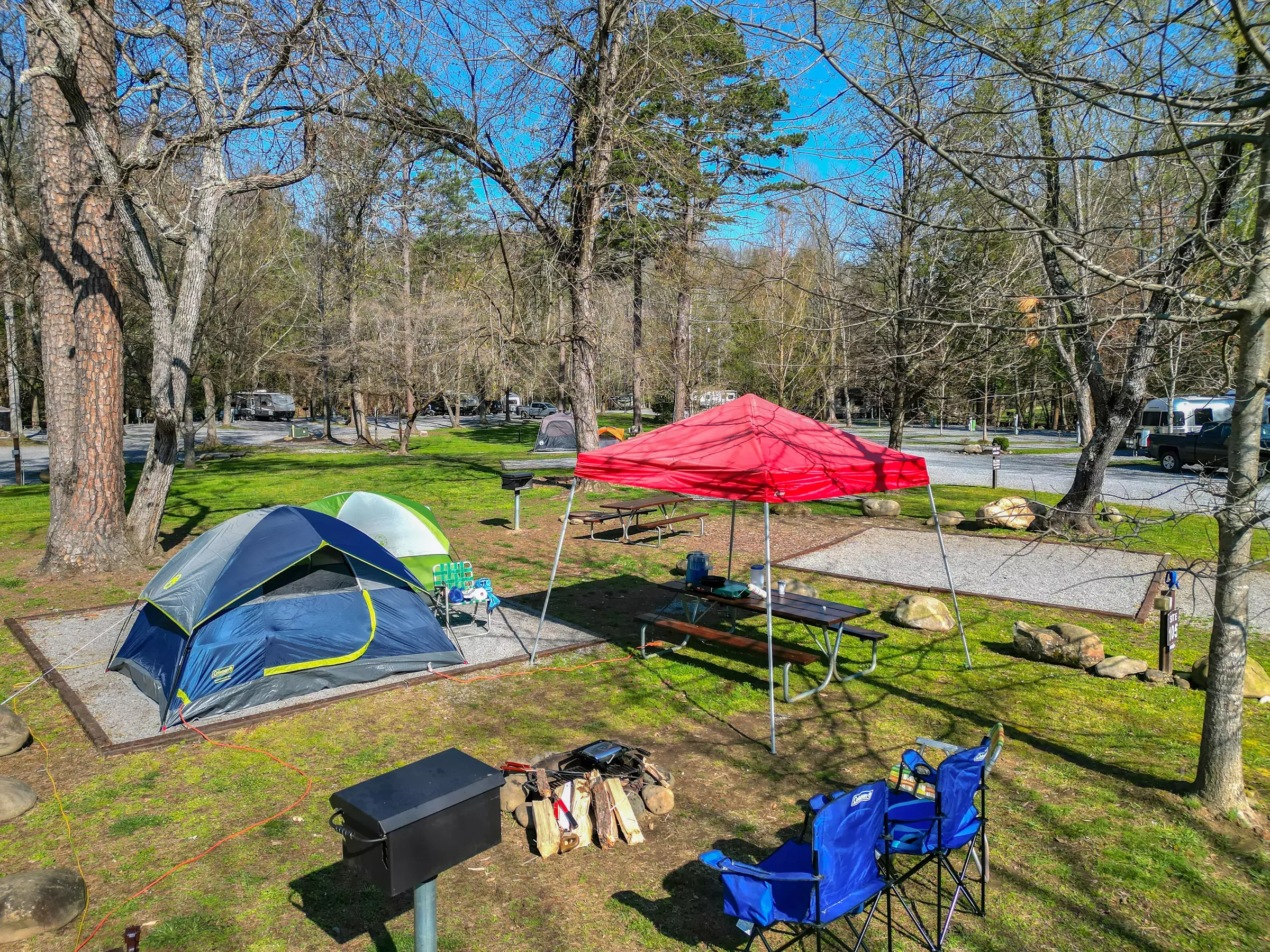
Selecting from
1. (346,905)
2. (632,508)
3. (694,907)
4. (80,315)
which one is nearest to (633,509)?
(632,508)

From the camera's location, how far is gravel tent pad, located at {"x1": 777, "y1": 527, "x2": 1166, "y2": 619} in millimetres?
10406

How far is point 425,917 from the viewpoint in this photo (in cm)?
308

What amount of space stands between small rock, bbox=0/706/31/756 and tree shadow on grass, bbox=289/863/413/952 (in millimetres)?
3130

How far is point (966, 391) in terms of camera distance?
19094 mm

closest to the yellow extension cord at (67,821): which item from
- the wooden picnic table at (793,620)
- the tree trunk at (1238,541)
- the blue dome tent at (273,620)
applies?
the blue dome tent at (273,620)

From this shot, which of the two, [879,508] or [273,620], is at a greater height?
[273,620]

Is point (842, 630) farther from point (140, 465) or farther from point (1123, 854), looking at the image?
point (140, 465)

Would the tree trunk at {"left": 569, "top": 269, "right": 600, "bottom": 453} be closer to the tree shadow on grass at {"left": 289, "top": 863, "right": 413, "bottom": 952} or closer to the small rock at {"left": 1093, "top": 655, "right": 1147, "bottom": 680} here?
the small rock at {"left": 1093, "top": 655, "right": 1147, "bottom": 680}

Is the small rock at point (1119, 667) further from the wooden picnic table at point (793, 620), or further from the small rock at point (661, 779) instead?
the small rock at point (661, 779)

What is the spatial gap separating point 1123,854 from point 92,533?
12318 mm

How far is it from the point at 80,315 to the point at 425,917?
1084cm

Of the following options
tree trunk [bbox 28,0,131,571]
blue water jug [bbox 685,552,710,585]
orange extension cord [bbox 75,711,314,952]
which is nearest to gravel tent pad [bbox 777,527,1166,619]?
blue water jug [bbox 685,552,710,585]

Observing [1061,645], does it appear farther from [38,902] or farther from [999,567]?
[38,902]

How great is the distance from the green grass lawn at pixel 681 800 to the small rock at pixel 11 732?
5.0 inches
